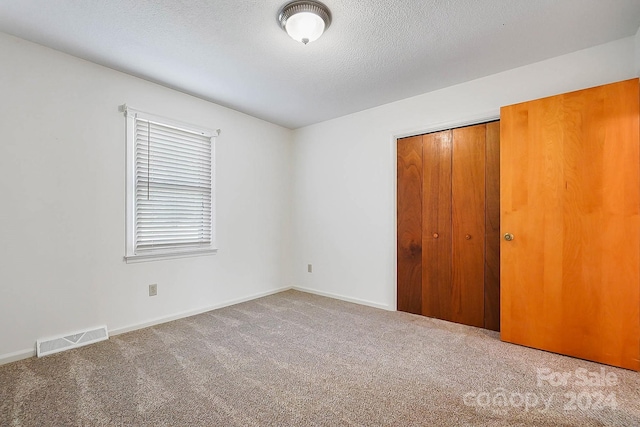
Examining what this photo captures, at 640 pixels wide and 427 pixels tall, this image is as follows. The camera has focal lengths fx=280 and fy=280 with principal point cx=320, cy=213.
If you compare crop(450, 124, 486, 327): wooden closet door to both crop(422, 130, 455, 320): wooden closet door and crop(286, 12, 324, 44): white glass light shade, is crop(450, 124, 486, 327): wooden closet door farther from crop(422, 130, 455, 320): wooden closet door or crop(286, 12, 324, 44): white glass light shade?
crop(286, 12, 324, 44): white glass light shade

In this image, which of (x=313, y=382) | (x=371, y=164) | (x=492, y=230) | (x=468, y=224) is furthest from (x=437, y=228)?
(x=313, y=382)

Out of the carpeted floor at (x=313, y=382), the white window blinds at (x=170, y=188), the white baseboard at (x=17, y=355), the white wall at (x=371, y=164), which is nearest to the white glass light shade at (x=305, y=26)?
the white wall at (x=371, y=164)

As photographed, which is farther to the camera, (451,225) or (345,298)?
(345,298)

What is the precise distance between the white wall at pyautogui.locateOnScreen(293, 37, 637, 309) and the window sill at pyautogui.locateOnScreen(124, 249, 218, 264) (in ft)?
4.78

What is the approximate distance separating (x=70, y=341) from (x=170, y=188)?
1.57 m

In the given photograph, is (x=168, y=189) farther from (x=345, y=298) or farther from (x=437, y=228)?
(x=437, y=228)

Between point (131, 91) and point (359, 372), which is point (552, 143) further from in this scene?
point (131, 91)

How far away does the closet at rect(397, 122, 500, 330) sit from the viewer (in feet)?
9.05

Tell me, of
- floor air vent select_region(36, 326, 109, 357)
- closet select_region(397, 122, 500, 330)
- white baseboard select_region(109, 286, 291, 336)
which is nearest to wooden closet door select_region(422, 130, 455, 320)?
closet select_region(397, 122, 500, 330)

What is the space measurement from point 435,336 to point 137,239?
3006 millimetres

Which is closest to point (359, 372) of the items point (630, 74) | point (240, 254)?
point (240, 254)

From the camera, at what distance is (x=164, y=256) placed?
2.96 m

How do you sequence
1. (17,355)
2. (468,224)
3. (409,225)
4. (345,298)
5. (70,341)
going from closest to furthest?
(17,355) < (70,341) < (468,224) < (409,225) < (345,298)

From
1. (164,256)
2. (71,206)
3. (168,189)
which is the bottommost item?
(164,256)
